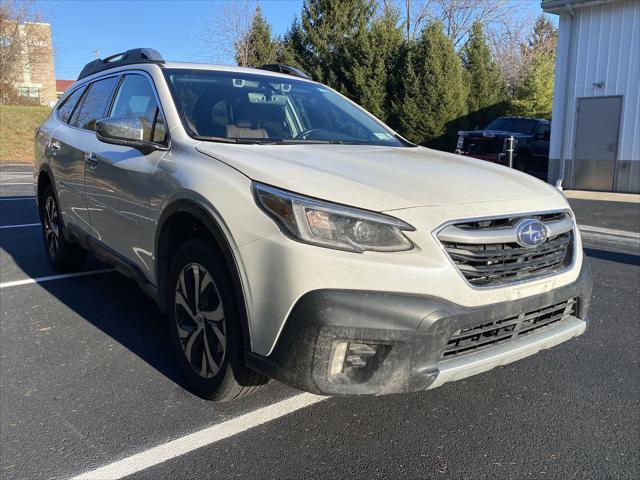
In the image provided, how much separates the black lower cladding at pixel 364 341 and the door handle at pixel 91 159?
2.30 meters

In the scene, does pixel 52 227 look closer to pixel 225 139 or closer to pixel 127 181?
pixel 127 181

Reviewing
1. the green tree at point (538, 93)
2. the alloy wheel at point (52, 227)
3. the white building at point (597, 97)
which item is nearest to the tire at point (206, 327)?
the alloy wheel at point (52, 227)

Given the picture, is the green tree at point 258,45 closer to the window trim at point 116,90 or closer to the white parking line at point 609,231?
the white parking line at point 609,231

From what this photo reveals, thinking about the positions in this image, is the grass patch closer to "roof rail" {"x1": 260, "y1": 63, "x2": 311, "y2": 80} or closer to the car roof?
"roof rail" {"x1": 260, "y1": 63, "x2": 311, "y2": 80}

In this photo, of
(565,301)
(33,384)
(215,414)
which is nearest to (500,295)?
(565,301)

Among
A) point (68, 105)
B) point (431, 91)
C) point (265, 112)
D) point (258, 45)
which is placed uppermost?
point (258, 45)

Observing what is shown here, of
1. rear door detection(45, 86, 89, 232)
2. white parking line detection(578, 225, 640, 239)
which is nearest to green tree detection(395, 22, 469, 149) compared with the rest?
white parking line detection(578, 225, 640, 239)

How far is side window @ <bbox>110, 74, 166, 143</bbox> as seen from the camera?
11.0 ft

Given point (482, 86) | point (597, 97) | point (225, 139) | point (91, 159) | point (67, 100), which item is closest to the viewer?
point (225, 139)

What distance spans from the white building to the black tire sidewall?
42.4ft

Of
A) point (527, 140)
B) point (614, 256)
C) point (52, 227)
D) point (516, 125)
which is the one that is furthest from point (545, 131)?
point (52, 227)

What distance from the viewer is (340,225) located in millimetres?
2328

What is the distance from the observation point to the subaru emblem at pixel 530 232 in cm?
256

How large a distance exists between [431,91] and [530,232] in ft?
71.4
